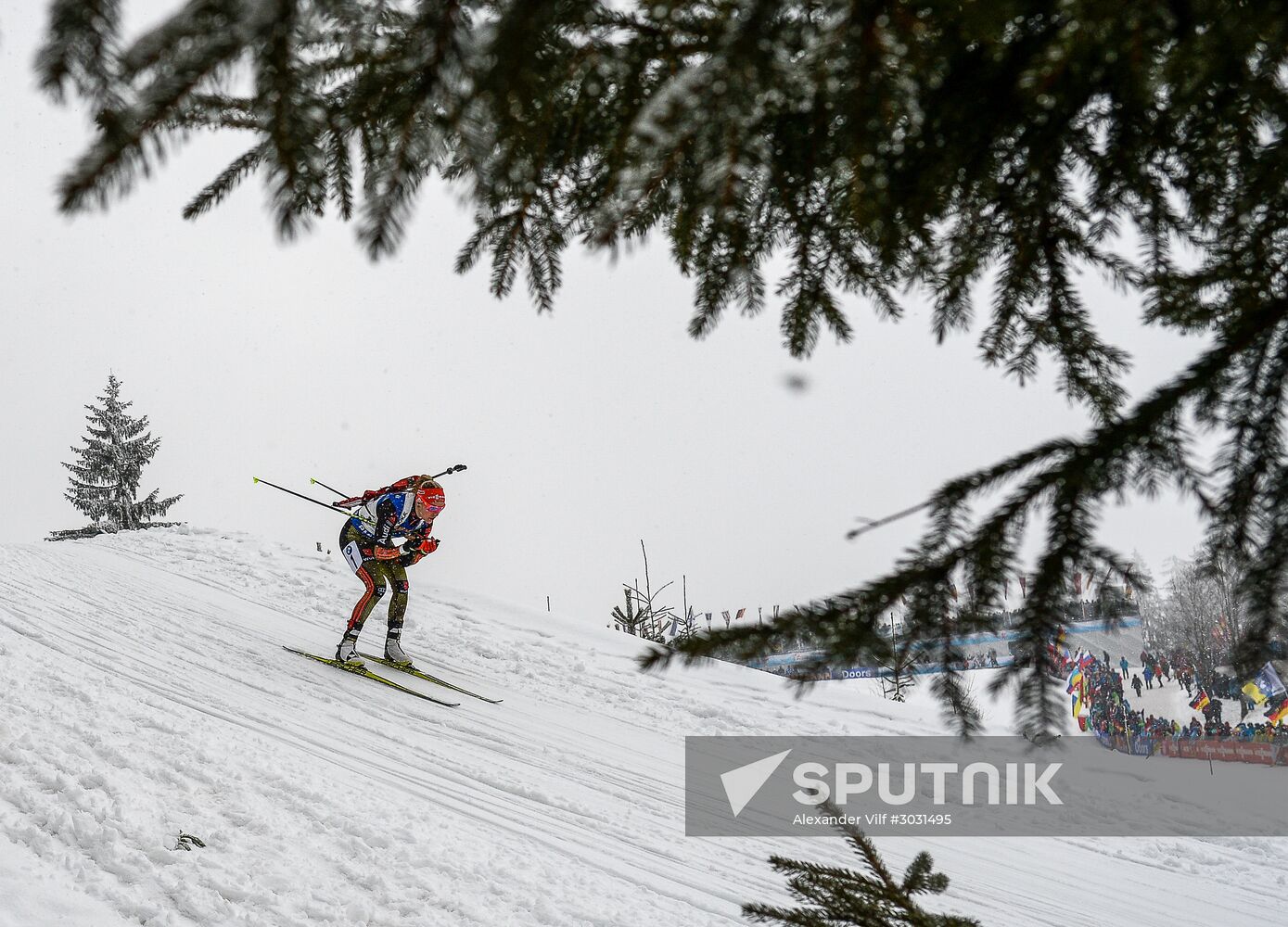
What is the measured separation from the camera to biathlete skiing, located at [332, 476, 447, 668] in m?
8.92

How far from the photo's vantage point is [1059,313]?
1949mm

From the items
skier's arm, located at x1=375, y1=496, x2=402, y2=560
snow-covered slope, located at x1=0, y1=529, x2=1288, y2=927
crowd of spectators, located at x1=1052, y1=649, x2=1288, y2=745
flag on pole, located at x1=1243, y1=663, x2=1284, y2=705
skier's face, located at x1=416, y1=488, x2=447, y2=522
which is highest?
skier's face, located at x1=416, y1=488, x2=447, y2=522

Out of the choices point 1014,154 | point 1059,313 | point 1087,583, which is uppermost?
point 1014,154

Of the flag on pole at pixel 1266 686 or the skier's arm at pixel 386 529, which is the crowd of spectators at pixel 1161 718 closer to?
the flag on pole at pixel 1266 686

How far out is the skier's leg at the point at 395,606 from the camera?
9.23m

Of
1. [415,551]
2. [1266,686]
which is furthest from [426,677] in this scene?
[1266,686]

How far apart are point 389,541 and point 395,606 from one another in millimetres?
845

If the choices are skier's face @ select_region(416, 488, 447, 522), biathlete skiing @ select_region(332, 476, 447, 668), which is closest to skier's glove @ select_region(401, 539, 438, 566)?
biathlete skiing @ select_region(332, 476, 447, 668)

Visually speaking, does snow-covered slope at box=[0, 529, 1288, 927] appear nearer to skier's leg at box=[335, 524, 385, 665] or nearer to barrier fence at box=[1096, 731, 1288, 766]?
skier's leg at box=[335, 524, 385, 665]

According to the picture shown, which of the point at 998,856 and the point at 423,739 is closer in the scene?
the point at 998,856

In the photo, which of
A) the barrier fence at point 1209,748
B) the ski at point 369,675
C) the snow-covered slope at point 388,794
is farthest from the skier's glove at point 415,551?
the barrier fence at point 1209,748

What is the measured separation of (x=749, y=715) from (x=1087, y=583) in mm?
8827

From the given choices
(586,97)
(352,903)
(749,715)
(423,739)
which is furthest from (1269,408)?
(749,715)

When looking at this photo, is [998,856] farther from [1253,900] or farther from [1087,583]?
[1087,583]
